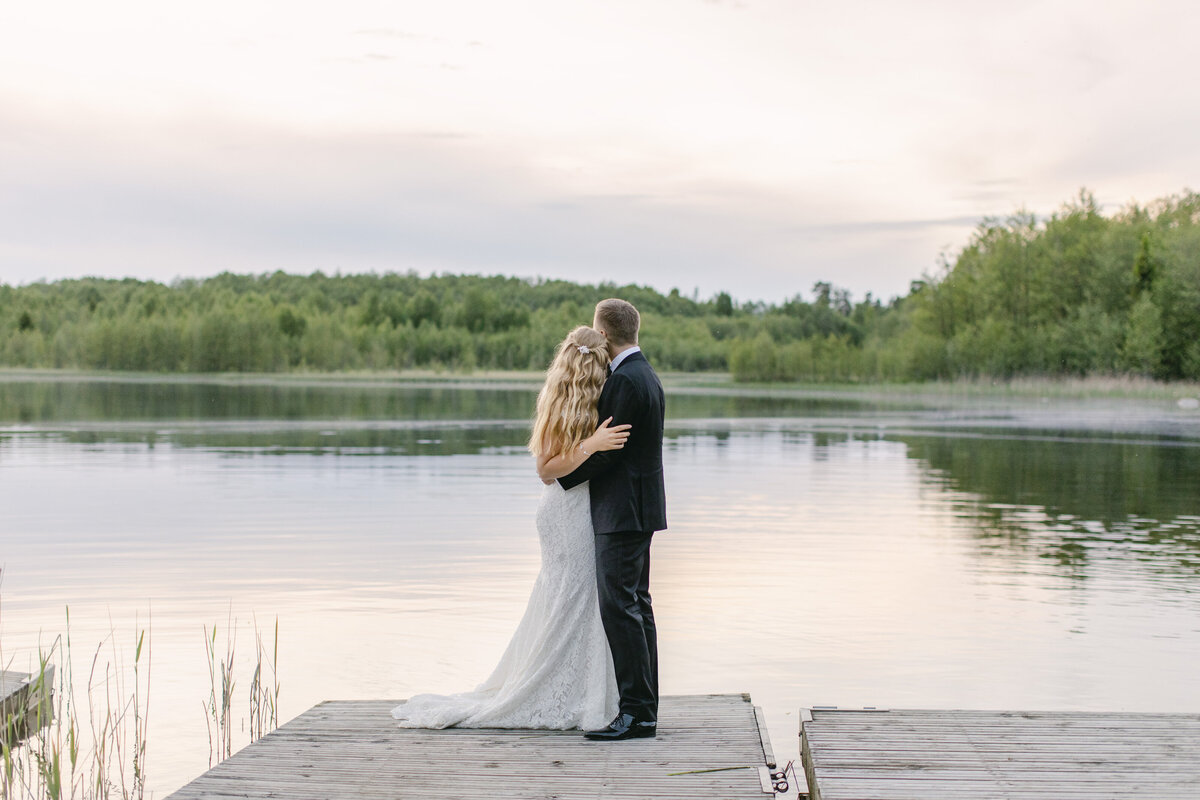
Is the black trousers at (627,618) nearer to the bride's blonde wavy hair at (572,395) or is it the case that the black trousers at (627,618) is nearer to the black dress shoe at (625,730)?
the black dress shoe at (625,730)

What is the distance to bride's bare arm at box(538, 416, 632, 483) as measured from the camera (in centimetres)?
489

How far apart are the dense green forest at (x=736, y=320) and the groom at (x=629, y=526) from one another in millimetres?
58275

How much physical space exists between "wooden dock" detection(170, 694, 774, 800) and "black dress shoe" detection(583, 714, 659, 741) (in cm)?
4

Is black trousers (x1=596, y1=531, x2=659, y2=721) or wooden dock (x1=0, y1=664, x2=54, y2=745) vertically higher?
black trousers (x1=596, y1=531, x2=659, y2=721)

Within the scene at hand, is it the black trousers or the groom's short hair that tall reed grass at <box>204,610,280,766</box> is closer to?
the black trousers

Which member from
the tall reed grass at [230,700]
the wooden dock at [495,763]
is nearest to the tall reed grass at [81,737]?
the tall reed grass at [230,700]

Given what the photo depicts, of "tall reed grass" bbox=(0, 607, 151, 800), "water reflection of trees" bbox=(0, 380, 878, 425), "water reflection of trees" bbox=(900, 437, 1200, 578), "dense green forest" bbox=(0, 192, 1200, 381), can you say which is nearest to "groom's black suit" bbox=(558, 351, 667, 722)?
"tall reed grass" bbox=(0, 607, 151, 800)

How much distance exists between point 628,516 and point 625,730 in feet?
3.03

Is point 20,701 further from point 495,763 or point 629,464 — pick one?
point 629,464

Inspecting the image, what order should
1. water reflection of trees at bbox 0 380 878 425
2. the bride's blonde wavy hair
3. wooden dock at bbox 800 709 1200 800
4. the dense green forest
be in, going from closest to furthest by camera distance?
1. wooden dock at bbox 800 709 1200 800
2. the bride's blonde wavy hair
3. water reflection of trees at bbox 0 380 878 425
4. the dense green forest

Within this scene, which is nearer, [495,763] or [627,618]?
[495,763]

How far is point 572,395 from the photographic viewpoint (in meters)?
5.07

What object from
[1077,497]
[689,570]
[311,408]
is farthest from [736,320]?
[689,570]

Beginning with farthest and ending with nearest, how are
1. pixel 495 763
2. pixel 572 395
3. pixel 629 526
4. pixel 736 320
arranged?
pixel 736 320 → pixel 572 395 → pixel 629 526 → pixel 495 763
